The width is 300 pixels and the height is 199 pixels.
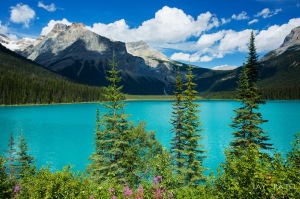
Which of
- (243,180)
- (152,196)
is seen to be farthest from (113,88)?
(243,180)

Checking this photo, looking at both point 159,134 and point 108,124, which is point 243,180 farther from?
point 159,134

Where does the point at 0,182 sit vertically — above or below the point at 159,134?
above

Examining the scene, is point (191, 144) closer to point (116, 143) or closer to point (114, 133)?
point (116, 143)

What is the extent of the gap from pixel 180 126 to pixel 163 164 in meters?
15.3

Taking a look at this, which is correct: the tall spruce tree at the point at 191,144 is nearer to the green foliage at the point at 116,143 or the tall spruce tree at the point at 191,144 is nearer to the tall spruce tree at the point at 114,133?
the green foliage at the point at 116,143

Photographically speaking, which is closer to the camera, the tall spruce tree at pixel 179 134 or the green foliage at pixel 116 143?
the green foliage at pixel 116 143

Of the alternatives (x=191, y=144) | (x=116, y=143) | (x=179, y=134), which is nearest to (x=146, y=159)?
(x=179, y=134)

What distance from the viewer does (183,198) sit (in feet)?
50.6

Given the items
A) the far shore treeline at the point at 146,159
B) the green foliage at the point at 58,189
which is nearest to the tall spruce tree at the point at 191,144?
the far shore treeline at the point at 146,159

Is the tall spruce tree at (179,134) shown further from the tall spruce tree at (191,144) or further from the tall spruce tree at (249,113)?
the tall spruce tree at (249,113)

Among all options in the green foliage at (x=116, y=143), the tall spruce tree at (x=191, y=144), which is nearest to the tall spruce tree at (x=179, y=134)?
the tall spruce tree at (x=191, y=144)

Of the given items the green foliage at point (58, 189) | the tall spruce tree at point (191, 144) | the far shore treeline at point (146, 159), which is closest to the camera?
the green foliage at point (58, 189)

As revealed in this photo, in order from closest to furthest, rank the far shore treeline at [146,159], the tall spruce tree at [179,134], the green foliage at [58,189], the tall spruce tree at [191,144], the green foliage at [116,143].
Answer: the green foliage at [58,189] → the far shore treeline at [146,159] → the green foliage at [116,143] → the tall spruce tree at [191,144] → the tall spruce tree at [179,134]

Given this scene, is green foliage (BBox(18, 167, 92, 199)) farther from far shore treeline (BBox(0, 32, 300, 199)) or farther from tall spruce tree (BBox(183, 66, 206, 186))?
tall spruce tree (BBox(183, 66, 206, 186))
